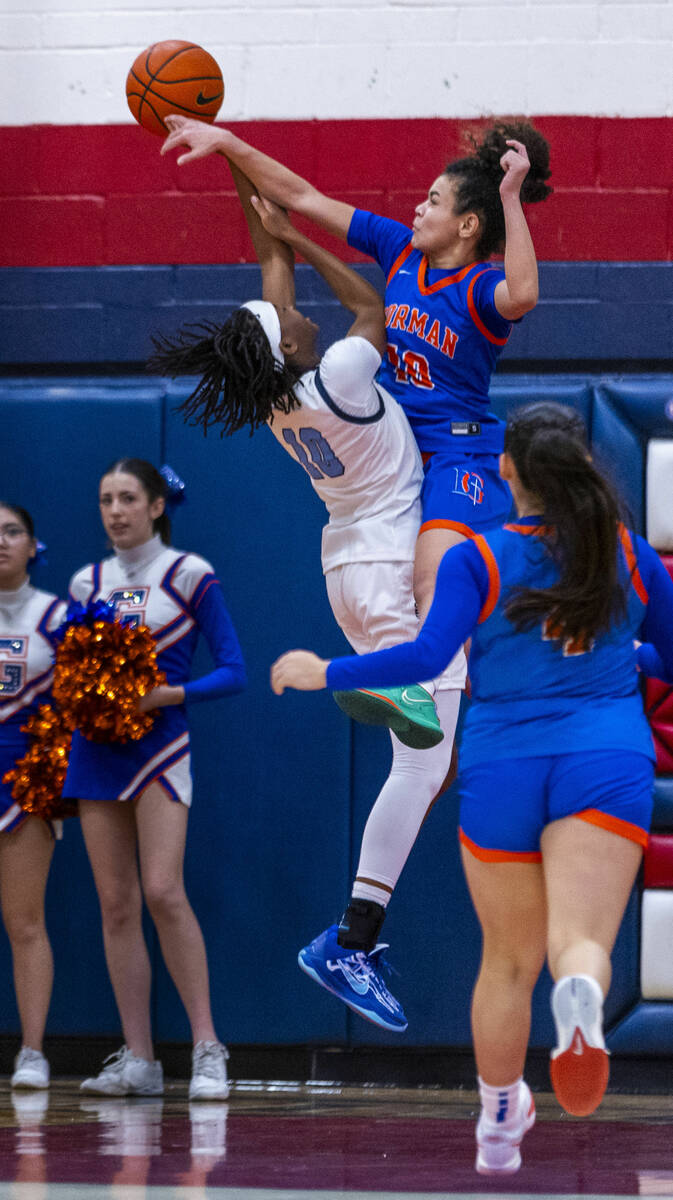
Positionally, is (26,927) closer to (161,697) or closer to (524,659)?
(161,697)

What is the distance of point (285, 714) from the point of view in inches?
214

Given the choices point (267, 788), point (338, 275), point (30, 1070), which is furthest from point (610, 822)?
point (30, 1070)

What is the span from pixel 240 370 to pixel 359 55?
2511mm

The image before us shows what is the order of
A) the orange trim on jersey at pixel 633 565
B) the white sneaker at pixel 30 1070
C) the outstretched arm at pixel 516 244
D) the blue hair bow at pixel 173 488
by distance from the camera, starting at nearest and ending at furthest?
the orange trim on jersey at pixel 633 565 < the outstretched arm at pixel 516 244 < the white sneaker at pixel 30 1070 < the blue hair bow at pixel 173 488

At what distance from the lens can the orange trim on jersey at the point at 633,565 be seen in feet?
9.46

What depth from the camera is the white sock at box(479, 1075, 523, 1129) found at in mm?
2963

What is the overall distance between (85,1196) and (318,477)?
68.0 inches

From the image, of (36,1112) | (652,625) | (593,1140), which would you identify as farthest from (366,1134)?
(652,625)

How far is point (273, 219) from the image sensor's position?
378cm

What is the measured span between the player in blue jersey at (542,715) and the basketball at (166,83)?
1490 mm

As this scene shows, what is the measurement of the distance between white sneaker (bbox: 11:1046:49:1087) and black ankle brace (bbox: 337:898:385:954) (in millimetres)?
1810

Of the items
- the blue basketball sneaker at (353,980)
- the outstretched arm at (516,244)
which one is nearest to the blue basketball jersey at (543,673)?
the outstretched arm at (516,244)

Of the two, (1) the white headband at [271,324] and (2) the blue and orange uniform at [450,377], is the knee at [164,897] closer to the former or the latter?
(2) the blue and orange uniform at [450,377]

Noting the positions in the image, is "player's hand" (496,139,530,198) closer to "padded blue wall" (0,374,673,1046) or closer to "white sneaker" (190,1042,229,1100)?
"padded blue wall" (0,374,673,1046)
